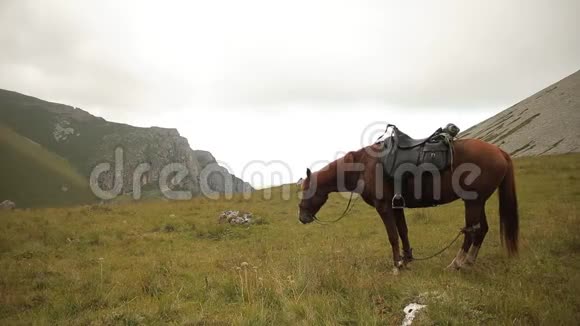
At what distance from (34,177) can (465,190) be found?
193 meters

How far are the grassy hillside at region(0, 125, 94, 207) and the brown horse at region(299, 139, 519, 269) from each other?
6429 inches

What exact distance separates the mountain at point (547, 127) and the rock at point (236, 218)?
38344 mm

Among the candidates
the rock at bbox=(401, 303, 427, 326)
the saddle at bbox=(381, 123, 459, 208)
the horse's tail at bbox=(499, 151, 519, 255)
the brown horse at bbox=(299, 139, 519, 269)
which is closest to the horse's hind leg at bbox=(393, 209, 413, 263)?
the brown horse at bbox=(299, 139, 519, 269)

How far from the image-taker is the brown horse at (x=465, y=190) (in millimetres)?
7258

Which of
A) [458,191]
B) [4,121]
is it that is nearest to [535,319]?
[458,191]

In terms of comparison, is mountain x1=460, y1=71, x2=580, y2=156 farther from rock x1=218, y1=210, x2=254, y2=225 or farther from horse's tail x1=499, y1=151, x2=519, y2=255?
horse's tail x1=499, y1=151, x2=519, y2=255

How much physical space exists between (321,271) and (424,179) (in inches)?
127

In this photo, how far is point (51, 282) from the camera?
27.7 ft

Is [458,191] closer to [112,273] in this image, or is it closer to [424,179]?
[424,179]

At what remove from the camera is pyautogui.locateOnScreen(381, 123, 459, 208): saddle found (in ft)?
24.8

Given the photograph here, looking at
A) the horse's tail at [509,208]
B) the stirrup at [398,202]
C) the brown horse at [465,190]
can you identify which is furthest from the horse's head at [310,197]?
the horse's tail at [509,208]

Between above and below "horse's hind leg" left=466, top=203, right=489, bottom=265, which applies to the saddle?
above

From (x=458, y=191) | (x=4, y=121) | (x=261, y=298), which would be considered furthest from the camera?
(x=4, y=121)

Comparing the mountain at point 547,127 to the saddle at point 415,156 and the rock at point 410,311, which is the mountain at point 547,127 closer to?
the saddle at point 415,156
